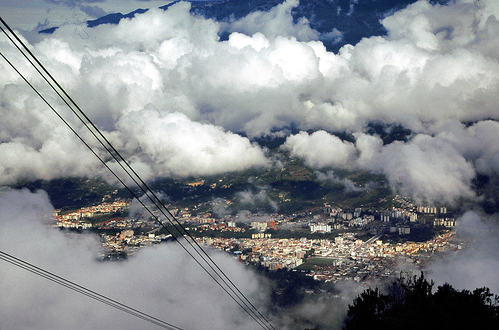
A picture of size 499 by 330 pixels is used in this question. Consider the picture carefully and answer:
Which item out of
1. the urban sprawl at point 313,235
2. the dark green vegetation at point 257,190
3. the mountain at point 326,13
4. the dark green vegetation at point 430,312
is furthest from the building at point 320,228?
the mountain at point 326,13

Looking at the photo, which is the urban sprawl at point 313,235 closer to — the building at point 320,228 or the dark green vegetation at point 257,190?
the building at point 320,228

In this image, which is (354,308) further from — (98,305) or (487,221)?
(487,221)

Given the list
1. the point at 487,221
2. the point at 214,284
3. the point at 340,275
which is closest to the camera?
the point at 340,275

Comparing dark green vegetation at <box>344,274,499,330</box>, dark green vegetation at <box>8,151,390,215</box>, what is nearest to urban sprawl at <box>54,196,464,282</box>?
dark green vegetation at <box>8,151,390,215</box>

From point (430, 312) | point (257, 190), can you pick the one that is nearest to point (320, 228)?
point (257, 190)

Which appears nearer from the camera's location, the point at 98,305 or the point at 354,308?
the point at 354,308

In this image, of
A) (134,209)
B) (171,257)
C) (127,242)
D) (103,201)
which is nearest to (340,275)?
(171,257)

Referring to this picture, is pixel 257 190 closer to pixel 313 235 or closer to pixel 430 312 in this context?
pixel 313 235

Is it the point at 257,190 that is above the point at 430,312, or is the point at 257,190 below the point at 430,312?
above
